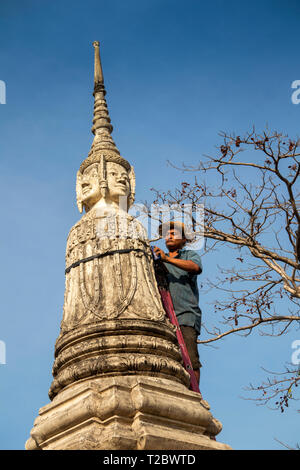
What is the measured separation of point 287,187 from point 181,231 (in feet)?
7.54

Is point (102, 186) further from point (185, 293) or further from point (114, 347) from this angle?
point (114, 347)

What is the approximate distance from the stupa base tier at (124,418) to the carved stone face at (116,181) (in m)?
2.24

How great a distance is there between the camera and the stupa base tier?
13.0 feet

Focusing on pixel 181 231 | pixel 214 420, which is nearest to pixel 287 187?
pixel 181 231

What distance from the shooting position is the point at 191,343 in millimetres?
5805

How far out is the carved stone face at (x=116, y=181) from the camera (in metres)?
6.05

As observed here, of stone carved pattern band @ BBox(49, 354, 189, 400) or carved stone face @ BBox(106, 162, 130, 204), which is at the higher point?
carved stone face @ BBox(106, 162, 130, 204)

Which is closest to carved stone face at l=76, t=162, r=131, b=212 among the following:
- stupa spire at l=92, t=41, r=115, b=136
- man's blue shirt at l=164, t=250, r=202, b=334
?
stupa spire at l=92, t=41, r=115, b=136

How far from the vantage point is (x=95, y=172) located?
20.2 ft

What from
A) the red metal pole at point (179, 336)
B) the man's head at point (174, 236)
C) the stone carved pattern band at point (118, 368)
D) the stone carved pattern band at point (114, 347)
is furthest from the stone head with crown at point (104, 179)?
the stone carved pattern band at point (118, 368)

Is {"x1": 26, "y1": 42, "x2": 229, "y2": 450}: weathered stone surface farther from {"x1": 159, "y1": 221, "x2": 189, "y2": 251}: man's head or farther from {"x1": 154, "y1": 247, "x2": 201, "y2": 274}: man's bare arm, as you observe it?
{"x1": 159, "y1": 221, "x2": 189, "y2": 251}: man's head

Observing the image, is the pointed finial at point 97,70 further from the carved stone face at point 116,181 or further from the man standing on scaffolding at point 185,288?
the man standing on scaffolding at point 185,288

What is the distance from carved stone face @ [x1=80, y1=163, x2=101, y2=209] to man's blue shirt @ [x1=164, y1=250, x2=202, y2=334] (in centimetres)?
113
